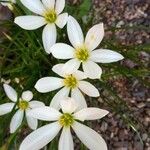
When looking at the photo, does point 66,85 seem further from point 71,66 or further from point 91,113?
point 91,113

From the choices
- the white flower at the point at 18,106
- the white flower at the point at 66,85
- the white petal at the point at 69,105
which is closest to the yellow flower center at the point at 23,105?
the white flower at the point at 18,106

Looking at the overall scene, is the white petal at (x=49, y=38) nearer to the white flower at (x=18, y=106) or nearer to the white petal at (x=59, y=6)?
the white petal at (x=59, y=6)

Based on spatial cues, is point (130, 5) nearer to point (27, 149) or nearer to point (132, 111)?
point (132, 111)

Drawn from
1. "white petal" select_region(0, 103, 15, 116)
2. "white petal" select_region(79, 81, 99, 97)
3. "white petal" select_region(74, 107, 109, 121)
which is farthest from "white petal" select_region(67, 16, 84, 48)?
"white petal" select_region(0, 103, 15, 116)

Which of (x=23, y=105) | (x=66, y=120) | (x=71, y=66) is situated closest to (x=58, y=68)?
(x=71, y=66)

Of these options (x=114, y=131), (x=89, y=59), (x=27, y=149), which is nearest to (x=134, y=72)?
(x=89, y=59)

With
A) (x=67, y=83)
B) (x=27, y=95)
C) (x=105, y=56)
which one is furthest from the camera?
(x=27, y=95)
